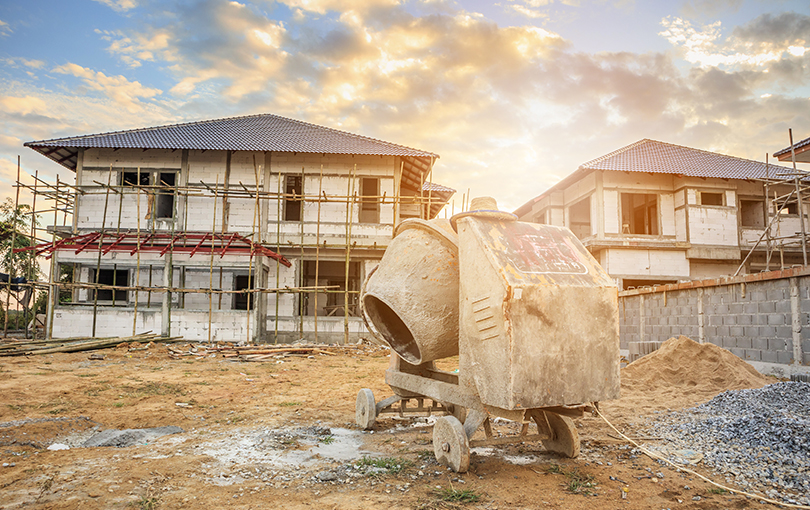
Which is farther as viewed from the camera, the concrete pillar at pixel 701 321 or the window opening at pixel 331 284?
the window opening at pixel 331 284

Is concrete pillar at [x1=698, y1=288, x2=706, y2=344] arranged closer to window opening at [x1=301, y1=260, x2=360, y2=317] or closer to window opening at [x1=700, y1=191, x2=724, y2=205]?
window opening at [x1=700, y1=191, x2=724, y2=205]

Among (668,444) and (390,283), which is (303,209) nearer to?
(390,283)

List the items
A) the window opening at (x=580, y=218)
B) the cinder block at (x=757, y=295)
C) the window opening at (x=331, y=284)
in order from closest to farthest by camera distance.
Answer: the cinder block at (x=757, y=295), the window opening at (x=331, y=284), the window opening at (x=580, y=218)

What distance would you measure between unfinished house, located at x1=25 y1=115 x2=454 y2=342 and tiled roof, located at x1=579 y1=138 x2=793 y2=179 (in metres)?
7.19

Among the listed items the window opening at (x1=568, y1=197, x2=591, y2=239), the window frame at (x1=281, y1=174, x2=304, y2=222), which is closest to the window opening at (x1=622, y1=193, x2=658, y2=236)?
the window opening at (x1=568, y1=197, x2=591, y2=239)

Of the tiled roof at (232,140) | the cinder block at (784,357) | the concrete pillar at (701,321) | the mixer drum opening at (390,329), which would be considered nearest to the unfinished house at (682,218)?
the tiled roof at (232,140)

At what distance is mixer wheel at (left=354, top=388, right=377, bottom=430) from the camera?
533cm

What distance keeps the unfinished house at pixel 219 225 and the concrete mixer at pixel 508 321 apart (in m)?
11.0

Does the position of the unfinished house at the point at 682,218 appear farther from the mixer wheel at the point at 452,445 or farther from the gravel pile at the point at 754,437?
the mixer wheel at the point at 452,445

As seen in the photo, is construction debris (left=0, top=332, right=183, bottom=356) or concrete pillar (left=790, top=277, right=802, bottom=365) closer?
concrete pillar (left=790, top=277, right=802, bottom=365)

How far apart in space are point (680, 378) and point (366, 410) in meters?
6.02

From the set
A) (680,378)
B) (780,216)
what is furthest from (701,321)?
(780,216)

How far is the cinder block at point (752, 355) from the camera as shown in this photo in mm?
8977

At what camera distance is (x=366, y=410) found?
5.38 meters
